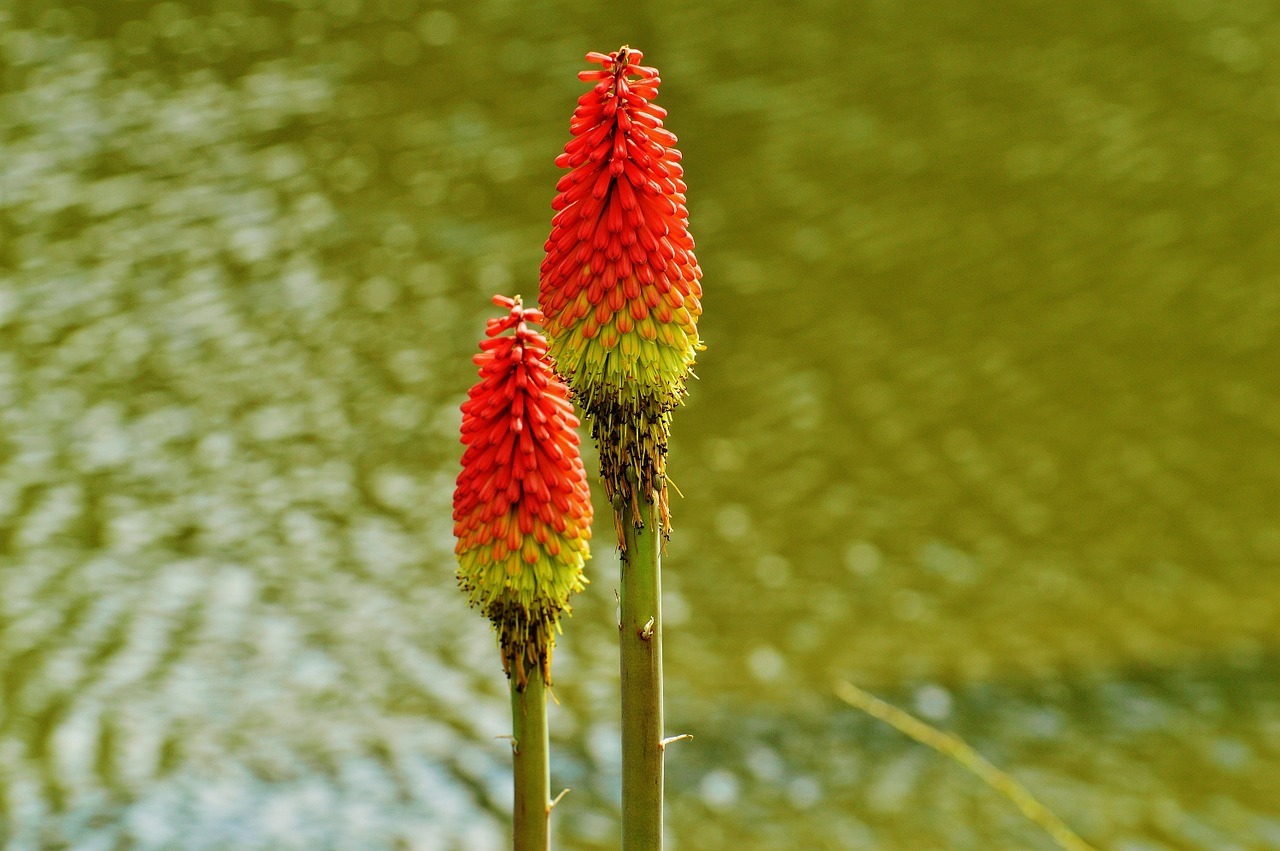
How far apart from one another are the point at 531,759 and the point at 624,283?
745mm

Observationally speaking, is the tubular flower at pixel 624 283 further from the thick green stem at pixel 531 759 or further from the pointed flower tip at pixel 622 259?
the thick green stem at pixel 531 759

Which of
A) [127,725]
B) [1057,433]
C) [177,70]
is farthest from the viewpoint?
[177,70]

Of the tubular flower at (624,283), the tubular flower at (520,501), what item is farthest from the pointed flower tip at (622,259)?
the tubular flower at (520,501)

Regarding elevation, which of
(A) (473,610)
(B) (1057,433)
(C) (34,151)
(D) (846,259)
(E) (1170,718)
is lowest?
(E) (1170,718)

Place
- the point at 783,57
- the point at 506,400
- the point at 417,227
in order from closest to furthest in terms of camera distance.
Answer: the point at 506,400 < the point at 417,227 < the point at 783,57

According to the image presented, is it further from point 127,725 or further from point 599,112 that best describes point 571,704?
point 599,112

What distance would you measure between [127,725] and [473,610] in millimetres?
1437

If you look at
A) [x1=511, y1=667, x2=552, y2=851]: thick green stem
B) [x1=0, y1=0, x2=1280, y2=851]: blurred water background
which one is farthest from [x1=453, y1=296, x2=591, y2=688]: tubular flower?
[x1=0, y1=0, x2=1280, y2=851]: blurred water background

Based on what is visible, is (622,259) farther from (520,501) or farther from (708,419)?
(708,419)

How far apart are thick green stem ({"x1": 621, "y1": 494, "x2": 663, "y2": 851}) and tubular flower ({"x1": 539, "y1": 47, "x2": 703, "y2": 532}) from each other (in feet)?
0.22

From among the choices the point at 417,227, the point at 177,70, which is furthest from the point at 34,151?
the point at 417,227

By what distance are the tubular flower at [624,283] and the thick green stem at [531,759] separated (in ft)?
1.18

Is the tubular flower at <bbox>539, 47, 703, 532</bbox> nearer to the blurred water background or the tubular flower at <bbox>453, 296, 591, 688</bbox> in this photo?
the tubular flower at <bbox>453, 296, 591, 688</bbox>

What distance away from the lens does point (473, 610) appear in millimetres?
6371
